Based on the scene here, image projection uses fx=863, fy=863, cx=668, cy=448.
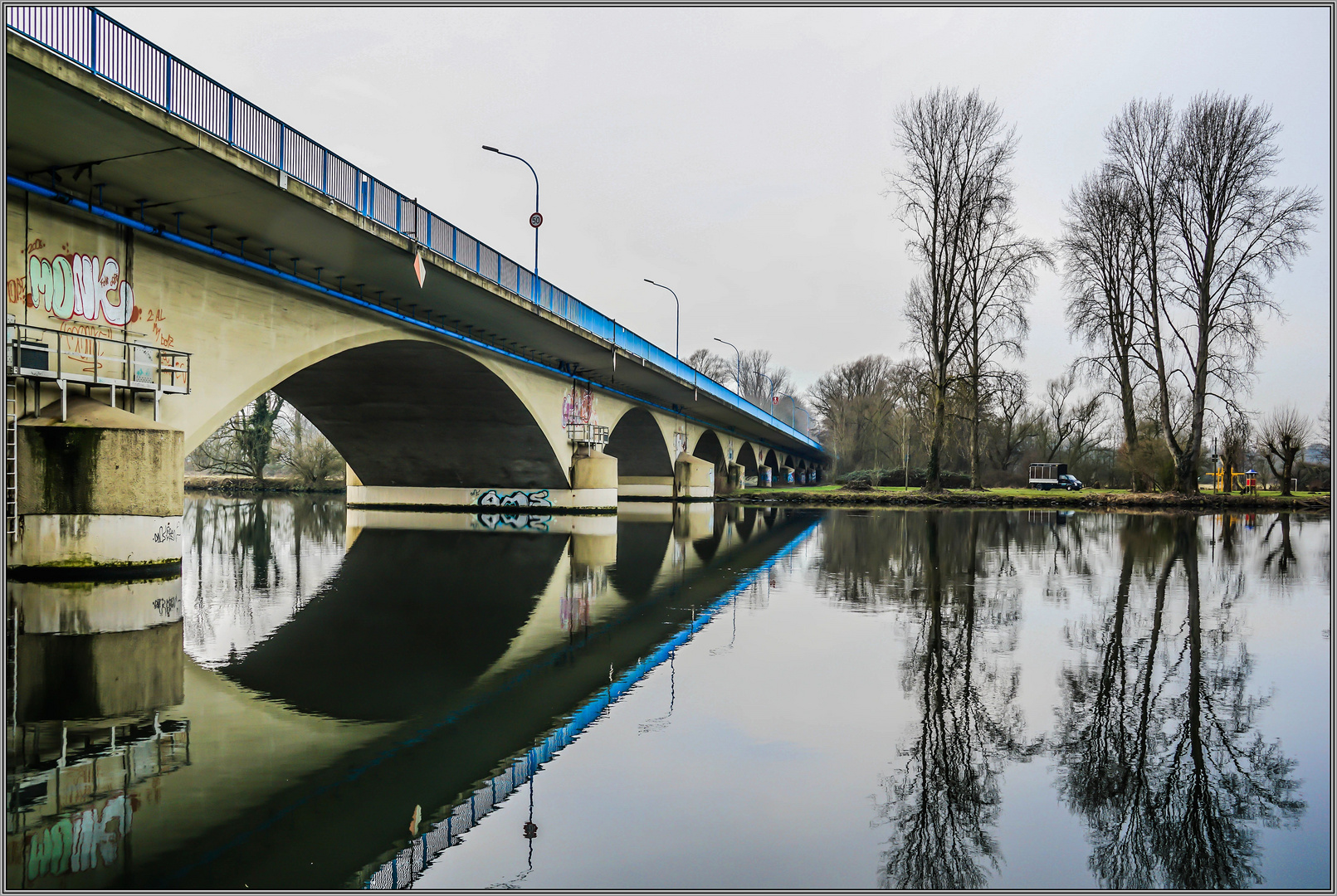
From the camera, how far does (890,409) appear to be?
84000 millimetres

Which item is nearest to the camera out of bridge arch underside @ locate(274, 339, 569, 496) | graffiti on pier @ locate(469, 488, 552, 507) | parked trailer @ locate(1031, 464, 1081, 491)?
bridge arch underside @ locate(274, 339, 569, 496)

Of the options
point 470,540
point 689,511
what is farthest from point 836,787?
point 689,511

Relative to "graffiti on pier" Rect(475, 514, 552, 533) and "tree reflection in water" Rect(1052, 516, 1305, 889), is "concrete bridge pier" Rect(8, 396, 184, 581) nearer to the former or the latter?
"tree reflection in water" Rect(1052, 516, 1305, 889)

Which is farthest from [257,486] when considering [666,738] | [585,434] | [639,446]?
[666,738]

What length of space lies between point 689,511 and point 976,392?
1631 cm

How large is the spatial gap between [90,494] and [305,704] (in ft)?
24.6

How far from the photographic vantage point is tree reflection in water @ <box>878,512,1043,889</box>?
14.1 feet

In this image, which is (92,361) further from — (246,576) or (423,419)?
(423,419)

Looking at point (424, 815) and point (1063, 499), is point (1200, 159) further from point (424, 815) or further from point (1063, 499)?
point (424, 815)

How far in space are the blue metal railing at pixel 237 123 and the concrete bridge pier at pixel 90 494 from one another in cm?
463

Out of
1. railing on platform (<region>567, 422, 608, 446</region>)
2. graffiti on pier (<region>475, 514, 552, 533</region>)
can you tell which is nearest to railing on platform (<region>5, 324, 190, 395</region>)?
graffiti on pier (<region>475, 514, 552, 533</region>)

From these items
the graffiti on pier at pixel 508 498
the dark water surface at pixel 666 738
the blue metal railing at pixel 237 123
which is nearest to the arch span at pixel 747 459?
the graffiti on pier at pixel 508 498

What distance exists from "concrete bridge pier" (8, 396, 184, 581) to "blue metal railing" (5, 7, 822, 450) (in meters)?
4.63

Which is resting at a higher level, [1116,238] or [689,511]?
[1116,238]
